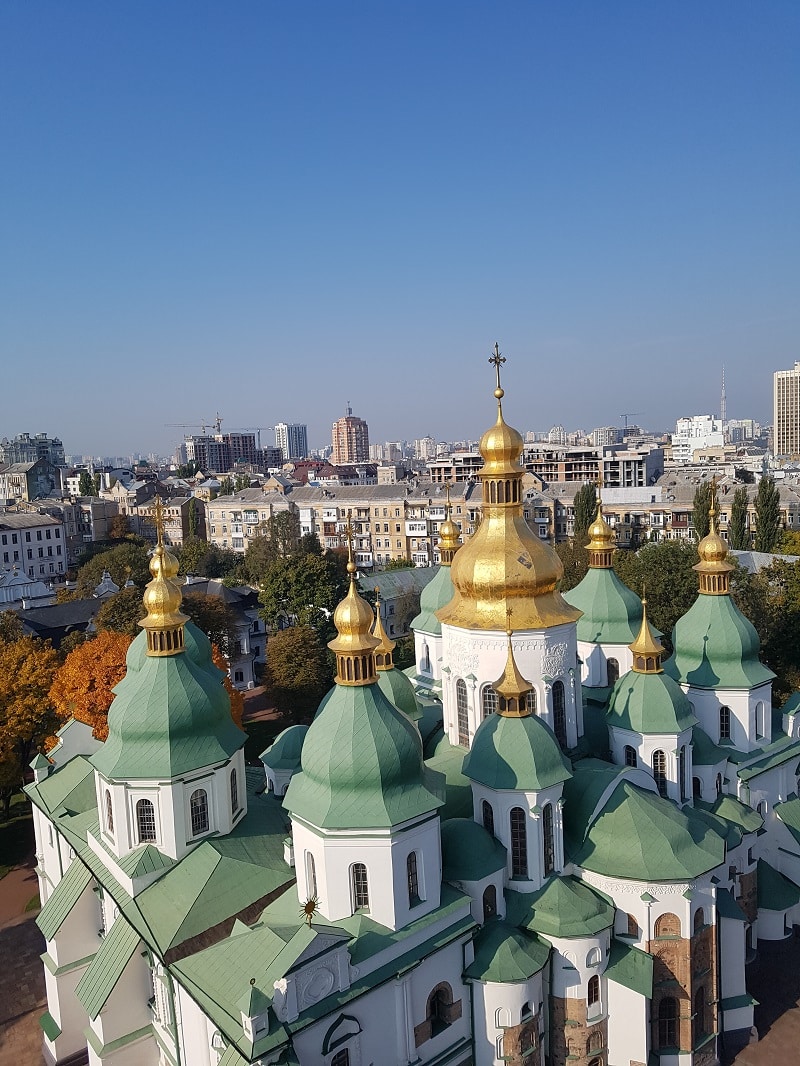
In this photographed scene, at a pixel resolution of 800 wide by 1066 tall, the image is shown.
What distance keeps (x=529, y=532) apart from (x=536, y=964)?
10452 mm

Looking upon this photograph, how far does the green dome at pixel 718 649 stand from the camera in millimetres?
24406

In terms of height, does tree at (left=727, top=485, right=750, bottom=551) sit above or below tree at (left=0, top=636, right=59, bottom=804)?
above

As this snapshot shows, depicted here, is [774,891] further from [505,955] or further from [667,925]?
[505,955]

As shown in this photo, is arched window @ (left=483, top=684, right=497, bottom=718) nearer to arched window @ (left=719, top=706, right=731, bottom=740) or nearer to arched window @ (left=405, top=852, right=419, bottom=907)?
arched window @ (left=405, top=852, right=419, bottom=907)

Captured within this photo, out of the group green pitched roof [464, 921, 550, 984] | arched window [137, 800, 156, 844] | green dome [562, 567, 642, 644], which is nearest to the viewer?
green pitched roof [464, 921, 550, 984]

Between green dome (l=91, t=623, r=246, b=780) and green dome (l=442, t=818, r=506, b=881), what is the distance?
227 inches

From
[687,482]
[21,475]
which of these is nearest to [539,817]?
[687,482]

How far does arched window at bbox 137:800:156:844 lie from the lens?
1844 cm

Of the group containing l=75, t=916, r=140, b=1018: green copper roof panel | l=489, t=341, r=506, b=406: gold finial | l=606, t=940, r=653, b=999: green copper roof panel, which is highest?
l=489, t=341, r=506, b=406: gold finial

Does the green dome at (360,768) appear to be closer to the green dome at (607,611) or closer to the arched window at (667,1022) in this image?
the arched window at (667,1022)

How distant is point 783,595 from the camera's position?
141 ft

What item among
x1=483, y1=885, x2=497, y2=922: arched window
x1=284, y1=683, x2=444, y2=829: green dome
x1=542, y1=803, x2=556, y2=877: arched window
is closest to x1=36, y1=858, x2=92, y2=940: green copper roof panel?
x1=284, y1=683, x2=444, y2=829: green dome

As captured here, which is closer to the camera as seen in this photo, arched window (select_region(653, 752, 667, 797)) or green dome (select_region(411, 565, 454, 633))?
arched window (select_region(653, 752, 667, 797))

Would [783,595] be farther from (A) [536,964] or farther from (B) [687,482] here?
(B) [687,482]
